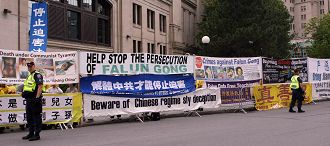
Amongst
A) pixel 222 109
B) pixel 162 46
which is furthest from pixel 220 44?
pixel 222 109

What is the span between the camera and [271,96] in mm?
20203

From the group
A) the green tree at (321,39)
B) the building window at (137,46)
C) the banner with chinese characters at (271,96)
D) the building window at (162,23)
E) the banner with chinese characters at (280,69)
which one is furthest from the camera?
the green tree at (321,39)

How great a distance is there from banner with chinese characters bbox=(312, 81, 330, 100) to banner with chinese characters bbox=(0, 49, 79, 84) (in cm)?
1448

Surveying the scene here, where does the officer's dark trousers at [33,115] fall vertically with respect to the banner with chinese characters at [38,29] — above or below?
below

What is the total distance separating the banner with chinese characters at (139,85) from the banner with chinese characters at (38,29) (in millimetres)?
5669

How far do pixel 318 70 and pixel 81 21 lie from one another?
14.8m

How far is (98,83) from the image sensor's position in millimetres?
14898

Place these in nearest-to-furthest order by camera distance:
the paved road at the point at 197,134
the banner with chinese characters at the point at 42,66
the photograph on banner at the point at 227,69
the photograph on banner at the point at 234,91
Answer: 1. the paved road at the point at 197,134
2. the banner with chinese characters at the point at 42,66
3. the photograph on banner at the point at 227,69
4. the photograph on banner at the point at 234,91

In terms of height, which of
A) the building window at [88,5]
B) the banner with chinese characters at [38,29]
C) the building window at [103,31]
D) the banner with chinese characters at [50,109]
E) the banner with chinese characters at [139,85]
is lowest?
the banner with chinese characters at [50,109]

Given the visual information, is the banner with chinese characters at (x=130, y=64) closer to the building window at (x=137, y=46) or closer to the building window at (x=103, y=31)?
the building window at (x=103, y=31)

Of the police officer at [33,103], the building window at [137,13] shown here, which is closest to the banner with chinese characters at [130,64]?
the police officer at [33,103]

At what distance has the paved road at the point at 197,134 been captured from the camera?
985cm

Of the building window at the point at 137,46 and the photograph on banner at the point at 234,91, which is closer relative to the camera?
the photograph on banner at the point at 234,91

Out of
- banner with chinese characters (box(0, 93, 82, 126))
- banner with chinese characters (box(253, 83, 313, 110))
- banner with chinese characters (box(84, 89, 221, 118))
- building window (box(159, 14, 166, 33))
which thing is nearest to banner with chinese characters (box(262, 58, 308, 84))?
banner with chinese characters (box(253, 83, 313, 110))
